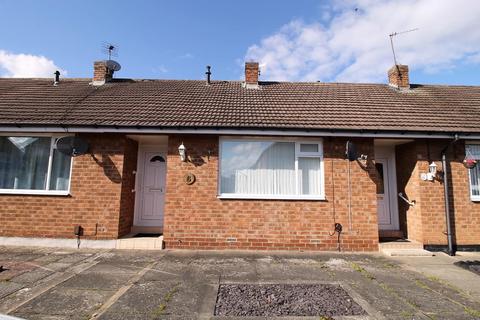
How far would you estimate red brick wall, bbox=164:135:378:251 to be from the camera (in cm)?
698

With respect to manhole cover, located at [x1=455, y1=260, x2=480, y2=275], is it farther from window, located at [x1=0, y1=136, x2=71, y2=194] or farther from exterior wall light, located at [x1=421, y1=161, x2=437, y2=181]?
window, located at [x1=0, y1=136, x2=71, y2=194]

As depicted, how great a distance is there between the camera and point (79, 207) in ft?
23.4

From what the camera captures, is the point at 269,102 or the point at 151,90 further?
the point at 151,90

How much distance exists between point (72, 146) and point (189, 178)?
121 inches

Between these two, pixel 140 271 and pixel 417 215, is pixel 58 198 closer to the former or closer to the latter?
pixel 140 271

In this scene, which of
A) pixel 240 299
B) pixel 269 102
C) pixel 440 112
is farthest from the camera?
pixel 269 102

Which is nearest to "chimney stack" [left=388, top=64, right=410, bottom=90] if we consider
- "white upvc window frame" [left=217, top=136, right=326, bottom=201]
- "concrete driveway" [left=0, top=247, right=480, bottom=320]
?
"white upvc window frame" [left=217, top=136, right=326, bottom=201]

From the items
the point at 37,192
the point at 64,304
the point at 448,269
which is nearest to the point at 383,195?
the point at 448,269

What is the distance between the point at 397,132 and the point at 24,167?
9.91m

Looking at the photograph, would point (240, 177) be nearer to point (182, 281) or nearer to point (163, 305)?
point (182, 281)

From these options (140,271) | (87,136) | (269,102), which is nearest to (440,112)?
(269,102)

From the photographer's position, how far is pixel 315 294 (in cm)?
420

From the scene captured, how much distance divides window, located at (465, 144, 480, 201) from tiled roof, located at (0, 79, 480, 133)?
561mm

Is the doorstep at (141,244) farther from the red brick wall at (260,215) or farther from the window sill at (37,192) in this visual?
the window sill at (37,192)
